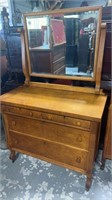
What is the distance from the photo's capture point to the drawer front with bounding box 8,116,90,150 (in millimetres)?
1187

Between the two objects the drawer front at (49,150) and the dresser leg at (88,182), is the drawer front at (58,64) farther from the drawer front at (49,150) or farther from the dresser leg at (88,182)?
the dresser leg at (88,182)

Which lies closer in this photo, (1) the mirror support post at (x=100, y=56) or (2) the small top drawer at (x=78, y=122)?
(2) the small top drawer at (x=78, y=122)

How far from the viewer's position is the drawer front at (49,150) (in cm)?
128

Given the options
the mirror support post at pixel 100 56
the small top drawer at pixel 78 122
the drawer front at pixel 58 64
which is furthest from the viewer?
the drawer front at pixel 58 64

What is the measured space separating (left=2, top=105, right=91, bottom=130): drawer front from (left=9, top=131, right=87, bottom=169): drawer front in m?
0.25

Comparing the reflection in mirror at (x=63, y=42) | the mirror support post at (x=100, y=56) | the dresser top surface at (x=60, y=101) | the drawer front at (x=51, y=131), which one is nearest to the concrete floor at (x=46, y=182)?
the drawer front at (x=51, y=131)

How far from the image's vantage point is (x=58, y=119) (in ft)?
3.88

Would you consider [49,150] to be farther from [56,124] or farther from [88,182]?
[88,182]

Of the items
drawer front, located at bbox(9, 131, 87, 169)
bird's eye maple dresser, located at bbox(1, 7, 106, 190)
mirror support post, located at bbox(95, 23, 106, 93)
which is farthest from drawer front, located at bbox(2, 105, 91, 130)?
mirror support post, located at bbox(95, 23, 106, 93)

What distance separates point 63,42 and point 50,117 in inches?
28.1

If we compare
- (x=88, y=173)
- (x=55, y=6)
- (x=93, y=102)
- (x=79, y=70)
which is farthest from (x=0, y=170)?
(x=55, y=6)

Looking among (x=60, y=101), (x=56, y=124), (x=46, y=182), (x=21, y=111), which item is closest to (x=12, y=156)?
(x=46, y=182)

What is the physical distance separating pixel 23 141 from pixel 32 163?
33 centimetres

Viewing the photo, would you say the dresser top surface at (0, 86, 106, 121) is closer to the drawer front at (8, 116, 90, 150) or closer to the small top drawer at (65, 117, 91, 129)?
the small top drawer at (65, 117, 91, 129)
